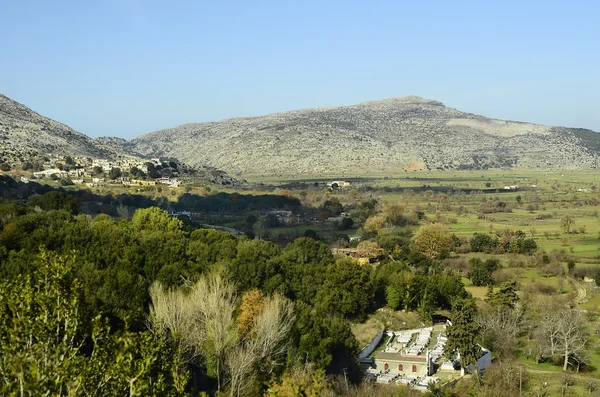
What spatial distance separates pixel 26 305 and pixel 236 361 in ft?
44.4

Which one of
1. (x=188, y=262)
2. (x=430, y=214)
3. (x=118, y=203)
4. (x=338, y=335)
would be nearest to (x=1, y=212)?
(x=188, y=262)

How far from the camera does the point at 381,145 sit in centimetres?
17162

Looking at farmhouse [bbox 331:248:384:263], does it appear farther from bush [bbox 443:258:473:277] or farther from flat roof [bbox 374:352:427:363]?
flat roof [bbox 374:352:427:363]

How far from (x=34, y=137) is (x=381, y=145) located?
96.4 metres

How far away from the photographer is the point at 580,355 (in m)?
31.4

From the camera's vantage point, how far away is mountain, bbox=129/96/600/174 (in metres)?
161

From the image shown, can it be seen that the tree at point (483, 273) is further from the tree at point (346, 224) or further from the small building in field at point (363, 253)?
the tree at point (346, 224)

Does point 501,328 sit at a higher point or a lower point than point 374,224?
lower

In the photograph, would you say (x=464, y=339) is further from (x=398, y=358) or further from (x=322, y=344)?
(x=322, y=344)

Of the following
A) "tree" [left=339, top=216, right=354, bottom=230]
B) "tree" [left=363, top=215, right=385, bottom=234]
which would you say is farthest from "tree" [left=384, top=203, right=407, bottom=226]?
"tree" [left=339, top=216, right=354, bottom=230]

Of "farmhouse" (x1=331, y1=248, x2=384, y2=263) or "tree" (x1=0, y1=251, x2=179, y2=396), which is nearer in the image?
"tree" (x1=0, y1=251, x2=179, y2=396)

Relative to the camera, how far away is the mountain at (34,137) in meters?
88.8

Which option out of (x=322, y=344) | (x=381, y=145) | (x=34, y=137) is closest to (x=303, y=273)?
(x=322, y=344)

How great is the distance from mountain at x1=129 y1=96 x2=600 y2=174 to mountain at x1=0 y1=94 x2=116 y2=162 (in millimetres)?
45684
